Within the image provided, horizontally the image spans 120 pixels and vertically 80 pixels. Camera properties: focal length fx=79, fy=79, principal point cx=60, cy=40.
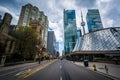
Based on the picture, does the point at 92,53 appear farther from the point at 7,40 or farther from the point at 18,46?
the point at 7,40

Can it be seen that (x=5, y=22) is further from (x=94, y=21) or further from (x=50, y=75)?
(x=94, y=21)

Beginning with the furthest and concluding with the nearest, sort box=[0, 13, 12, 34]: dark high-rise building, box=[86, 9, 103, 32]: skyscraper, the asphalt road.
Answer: box=[86, 9, 103, 32]: skyscraper < box=[0, 13, 12, 34]: dark high-rise building < the asphalt road

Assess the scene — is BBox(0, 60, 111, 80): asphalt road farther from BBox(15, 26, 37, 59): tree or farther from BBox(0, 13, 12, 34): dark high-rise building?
BBox(0, 13, 12, 34): dark high-rise building

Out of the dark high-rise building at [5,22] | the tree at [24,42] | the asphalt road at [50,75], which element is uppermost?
the dark high-rise building at [5,22]

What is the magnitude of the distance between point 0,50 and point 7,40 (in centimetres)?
1263

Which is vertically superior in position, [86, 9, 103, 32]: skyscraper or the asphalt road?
[86, 9, 103, 32]: skyscraper

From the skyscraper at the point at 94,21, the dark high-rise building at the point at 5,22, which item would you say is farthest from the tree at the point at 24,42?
the skyscraper at the point at 94,21

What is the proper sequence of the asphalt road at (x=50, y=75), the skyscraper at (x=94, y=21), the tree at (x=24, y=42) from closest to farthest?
the asphalt road at (x=50, y=75)
the tree at (x=24, y=42)
the skyscraper at (x=94, y=21)

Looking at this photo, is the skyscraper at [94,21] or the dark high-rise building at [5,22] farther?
the skyscraper at [94,21]

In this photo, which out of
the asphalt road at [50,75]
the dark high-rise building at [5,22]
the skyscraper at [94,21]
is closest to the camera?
the asphalt road at [50,75]

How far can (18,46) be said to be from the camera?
35.5 metres

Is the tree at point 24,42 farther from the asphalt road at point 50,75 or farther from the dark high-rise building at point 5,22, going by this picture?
the asphalt road at point 50,75

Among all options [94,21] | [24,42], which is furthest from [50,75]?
[94,21]

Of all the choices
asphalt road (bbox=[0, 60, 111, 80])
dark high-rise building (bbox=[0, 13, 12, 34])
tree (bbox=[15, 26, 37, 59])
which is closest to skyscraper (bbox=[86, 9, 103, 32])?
tree (bbox=[15, 26, 37, 59])
